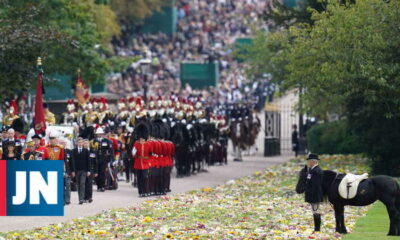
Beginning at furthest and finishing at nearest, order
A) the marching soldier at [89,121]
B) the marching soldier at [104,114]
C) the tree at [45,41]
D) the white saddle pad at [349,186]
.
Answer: the marching soldier at [104,114]
the tree at [45,41]
the marching soldier at [89,121]
the white saddle pad at [349,186]

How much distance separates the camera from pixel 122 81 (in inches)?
3472

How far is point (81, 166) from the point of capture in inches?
1308

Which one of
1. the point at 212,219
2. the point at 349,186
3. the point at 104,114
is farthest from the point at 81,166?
the point at 349,186

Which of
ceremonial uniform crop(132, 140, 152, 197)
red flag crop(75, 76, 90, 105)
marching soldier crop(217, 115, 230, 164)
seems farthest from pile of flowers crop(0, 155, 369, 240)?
marching soldier crop(217, 115, 230, 164)

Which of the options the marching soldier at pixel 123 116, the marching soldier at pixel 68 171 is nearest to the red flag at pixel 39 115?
the marching soldier at pixel 68 171

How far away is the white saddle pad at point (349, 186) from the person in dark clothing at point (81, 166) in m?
8.99

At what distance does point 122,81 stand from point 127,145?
47.6 meters

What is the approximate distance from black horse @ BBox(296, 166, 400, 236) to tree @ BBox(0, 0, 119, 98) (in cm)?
1667

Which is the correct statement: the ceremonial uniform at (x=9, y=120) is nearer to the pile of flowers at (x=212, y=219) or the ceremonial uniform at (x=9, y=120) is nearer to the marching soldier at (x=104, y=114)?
the marching soldier at (x=104, y=114)

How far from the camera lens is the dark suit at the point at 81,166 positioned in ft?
108

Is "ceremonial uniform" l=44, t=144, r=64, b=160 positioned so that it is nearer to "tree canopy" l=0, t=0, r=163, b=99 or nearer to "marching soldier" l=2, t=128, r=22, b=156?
"marching soldier" l=2, t=128, r=22, b=156

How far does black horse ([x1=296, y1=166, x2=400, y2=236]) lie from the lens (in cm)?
2538

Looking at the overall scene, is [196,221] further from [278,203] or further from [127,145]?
[127,145]

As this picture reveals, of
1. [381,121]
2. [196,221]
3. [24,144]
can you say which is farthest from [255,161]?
[196,221]
